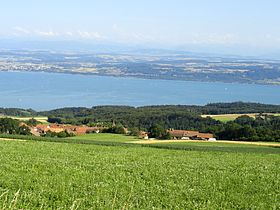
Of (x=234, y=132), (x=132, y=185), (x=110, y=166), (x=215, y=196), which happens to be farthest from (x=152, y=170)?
(x=234, y=132)

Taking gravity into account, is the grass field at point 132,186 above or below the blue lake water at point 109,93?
above

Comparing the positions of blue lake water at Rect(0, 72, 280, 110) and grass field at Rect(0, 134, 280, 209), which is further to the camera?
blue lake water at Rect(0, 72, 280, 110)

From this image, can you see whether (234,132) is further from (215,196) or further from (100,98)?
(100,98)

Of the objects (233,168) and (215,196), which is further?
(233,168)

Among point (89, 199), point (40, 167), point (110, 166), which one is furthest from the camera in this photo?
point (110, 166)

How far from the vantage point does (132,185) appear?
881 centimetres

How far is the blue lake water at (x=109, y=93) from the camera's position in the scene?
12331 centimetres

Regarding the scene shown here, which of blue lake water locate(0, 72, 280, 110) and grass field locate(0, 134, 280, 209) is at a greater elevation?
grass field locate(0, 134, 280, 209)

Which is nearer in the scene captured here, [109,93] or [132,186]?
[132,186]

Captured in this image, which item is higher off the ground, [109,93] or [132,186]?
[132,186]

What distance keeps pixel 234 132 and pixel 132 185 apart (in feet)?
135

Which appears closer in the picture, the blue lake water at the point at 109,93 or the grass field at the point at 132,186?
the grass field at the point at 132,186

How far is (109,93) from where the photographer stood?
149625 mm

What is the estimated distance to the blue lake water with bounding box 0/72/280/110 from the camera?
123312 mm
